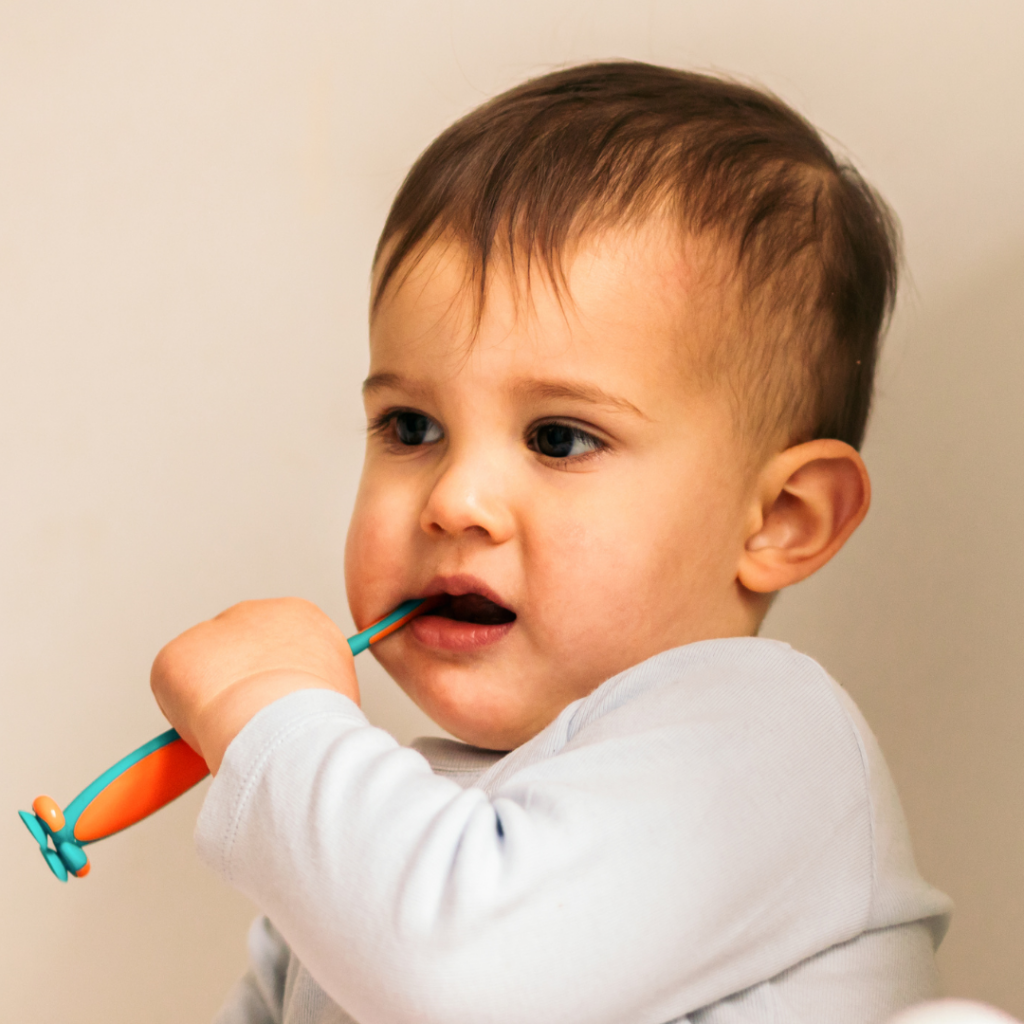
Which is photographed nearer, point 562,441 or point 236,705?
point 236,705

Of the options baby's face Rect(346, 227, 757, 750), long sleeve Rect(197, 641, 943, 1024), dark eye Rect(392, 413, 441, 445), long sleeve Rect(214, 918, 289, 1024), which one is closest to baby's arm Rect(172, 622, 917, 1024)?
long sleeve Rect(197, 641, 943, 1024)

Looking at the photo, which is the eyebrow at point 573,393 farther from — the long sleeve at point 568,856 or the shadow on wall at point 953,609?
the shadow on wall at point 953,609

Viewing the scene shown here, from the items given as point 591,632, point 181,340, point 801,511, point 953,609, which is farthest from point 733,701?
point 181,340

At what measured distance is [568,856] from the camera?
493 millimetres

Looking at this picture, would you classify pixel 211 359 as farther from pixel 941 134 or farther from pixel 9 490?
pixel 941 134

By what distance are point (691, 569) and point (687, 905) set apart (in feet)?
0.76

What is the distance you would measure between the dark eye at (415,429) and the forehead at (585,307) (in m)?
0.06

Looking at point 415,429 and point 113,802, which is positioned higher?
point 415,429

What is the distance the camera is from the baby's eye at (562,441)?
0.66 metres

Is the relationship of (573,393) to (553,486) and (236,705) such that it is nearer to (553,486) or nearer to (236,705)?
(553,486)

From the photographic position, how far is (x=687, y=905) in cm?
50

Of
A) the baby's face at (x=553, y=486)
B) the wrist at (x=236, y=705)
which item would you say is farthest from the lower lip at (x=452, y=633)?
the wrist at (x=236, y=705)

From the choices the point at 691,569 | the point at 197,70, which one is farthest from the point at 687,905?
the point at 197,70

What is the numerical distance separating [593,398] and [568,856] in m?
0.26
